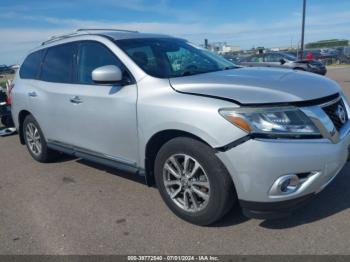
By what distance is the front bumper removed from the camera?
9.19 ft

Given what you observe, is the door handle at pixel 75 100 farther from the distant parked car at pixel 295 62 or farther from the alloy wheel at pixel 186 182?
the distant parked car at pixel 295 62

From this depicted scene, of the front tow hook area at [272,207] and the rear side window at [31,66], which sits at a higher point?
the rear side window at [31,66]

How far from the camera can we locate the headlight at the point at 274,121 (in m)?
2.84

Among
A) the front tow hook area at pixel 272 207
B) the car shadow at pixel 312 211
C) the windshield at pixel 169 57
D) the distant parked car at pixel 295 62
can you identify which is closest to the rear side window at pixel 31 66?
the windshield at pixel 169 57

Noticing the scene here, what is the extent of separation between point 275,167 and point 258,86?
0.72 m

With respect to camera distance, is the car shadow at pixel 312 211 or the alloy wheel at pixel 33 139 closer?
the car shadow at pixel 312 211

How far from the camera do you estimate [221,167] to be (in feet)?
9.92

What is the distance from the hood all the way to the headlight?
3.2 inches

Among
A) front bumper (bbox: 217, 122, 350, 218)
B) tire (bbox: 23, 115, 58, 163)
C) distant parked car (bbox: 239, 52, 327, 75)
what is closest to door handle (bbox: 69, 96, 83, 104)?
tire (bbox: 23, 115, 58, 163)

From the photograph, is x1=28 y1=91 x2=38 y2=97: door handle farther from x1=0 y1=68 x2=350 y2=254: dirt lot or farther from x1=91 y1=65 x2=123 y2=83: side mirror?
x1=91 y1=65 x2=123 y2=83: side mirror

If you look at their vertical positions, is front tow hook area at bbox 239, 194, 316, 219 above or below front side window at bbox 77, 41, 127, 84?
below

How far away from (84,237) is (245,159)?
1.64 m

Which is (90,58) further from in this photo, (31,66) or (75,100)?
(31,66)

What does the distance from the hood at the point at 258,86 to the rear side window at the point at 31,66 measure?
2813 millimetres
